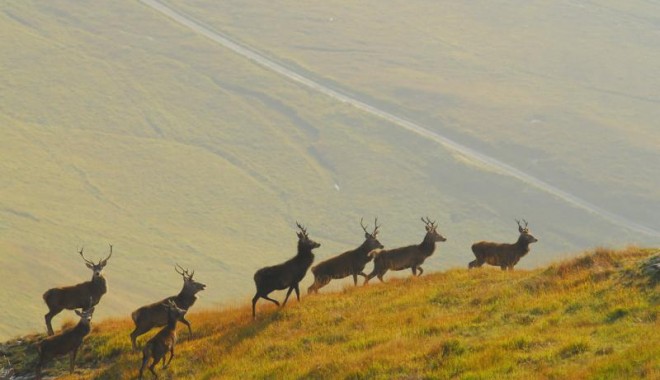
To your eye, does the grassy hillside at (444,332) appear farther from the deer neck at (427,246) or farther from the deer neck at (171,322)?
the deer neck at (427,246)

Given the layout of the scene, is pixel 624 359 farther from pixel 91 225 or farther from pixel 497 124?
pixel 497 124

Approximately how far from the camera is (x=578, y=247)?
147m

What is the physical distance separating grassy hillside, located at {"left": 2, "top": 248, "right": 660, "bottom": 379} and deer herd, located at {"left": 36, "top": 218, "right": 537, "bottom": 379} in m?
0.61

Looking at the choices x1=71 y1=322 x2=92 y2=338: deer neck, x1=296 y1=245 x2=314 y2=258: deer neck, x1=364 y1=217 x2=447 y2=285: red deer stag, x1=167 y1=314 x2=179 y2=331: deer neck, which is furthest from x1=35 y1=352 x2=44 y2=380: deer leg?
x1=364 y1=217 x2=447 y2=285: red deer stag

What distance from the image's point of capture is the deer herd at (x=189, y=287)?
2305 cm

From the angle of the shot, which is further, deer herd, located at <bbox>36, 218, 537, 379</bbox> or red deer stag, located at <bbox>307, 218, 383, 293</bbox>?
red deer stag, located at <bbox>307, 218, 383, 293</bbox>

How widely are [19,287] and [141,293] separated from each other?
561 inches

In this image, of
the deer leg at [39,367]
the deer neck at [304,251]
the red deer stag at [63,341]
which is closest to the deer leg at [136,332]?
the red deer stag at [63,341]

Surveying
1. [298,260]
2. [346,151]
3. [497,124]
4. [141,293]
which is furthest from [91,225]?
[298,260]

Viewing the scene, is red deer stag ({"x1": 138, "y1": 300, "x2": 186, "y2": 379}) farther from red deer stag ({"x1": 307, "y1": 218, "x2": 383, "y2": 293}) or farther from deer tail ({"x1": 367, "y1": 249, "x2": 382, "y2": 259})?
deer tail ({"x1": 367, "y1": 249, "x2": 382, "y2": 259})

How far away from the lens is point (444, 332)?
834 inches

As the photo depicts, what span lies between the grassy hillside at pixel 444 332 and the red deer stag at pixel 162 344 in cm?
44

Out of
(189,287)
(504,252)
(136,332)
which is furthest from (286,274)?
(504,252)

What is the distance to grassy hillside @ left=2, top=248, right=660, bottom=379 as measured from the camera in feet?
59.6
